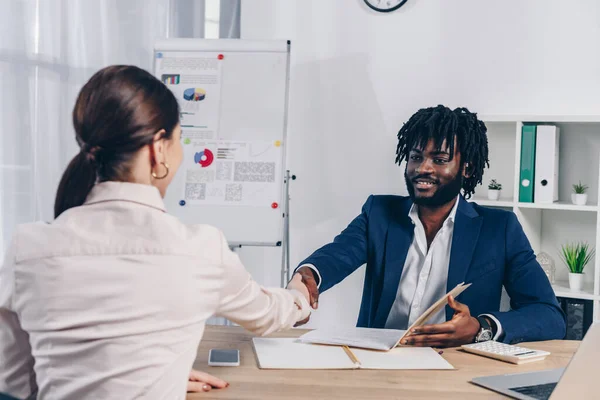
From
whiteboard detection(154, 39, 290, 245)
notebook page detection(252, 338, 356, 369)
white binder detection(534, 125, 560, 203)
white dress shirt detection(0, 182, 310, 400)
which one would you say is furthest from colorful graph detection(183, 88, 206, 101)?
white dress shirt detection(0, 182, 310, 400)

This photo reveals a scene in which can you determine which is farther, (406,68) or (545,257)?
(406,68)

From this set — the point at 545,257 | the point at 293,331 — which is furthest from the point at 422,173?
the point at 545,257

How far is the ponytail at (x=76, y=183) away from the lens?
→ 1215 mm

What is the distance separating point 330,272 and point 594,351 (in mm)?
1211

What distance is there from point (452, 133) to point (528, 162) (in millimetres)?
662

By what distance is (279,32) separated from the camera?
3.53m

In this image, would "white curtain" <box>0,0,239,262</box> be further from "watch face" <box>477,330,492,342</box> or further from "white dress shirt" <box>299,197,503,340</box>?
"watch face" <box>477,330,492,342</box>

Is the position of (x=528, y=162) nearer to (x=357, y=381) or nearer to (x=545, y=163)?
(x=545, y=163)

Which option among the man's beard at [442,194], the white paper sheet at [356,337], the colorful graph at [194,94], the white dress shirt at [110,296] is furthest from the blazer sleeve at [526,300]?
the colorful graph at [194,94]

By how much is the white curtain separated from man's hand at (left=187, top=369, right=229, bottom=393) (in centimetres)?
129

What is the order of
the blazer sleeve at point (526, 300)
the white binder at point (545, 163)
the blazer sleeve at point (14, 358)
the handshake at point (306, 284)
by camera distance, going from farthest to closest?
the white binder at point (545, 163)
the handshake at point (306, 284)
the blazer sleeve at point (526, 300)
the blazer sleeve at point (14, 358)

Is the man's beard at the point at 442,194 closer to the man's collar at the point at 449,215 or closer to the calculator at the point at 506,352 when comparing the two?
the man's collar at the point at 449,215

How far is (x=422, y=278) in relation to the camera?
2.29 m

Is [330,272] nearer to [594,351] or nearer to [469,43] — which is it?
[594,351]
